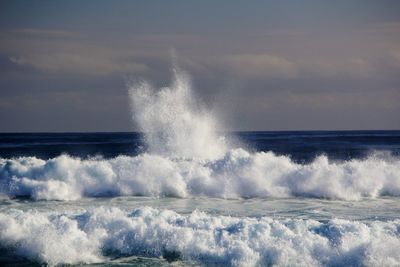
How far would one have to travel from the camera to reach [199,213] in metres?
15.7

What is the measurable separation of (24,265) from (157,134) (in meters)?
25.8

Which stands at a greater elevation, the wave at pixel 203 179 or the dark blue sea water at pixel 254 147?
the dark blue sea water at pixel 254 147

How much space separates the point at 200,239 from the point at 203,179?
9937 millimetres

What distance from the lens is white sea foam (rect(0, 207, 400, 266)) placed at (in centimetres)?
1252

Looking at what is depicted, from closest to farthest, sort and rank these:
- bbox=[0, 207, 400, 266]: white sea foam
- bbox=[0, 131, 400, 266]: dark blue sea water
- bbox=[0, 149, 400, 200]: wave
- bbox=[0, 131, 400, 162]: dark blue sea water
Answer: bbox=[0, 207, 400, 266]: white sea foam < bbox=[0, 131, 400, 266]: dark blue sea water < bbox=[0, 149, 400, 200]: wave < bbox=[0, 131, 400, 162]: dark blue sea water

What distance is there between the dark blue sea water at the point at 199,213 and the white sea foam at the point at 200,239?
3 centimetres

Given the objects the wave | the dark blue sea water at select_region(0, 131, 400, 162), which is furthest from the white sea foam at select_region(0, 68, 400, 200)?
the dark blue sea water at select_region(0, 131, 400, 162)

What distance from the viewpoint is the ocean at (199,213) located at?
12.8 meters

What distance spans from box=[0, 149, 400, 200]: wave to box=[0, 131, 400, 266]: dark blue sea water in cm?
5

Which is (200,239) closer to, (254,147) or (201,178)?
(201,178)

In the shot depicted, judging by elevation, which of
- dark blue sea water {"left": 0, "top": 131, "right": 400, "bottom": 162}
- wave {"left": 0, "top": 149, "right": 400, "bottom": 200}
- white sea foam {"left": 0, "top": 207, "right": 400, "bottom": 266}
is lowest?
white sea foam {"left": 0, "top": 207, "right": 400, "bottom": 266}

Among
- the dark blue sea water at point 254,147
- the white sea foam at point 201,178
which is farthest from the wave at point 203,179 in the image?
the dark blue sea water at point 254,147

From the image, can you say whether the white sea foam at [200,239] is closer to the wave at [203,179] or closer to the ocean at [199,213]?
the ocean at [199,213]

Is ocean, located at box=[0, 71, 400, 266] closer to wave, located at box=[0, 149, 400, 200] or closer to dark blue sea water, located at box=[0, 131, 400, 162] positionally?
wave, located at box=[0, 149, 400, 200]
